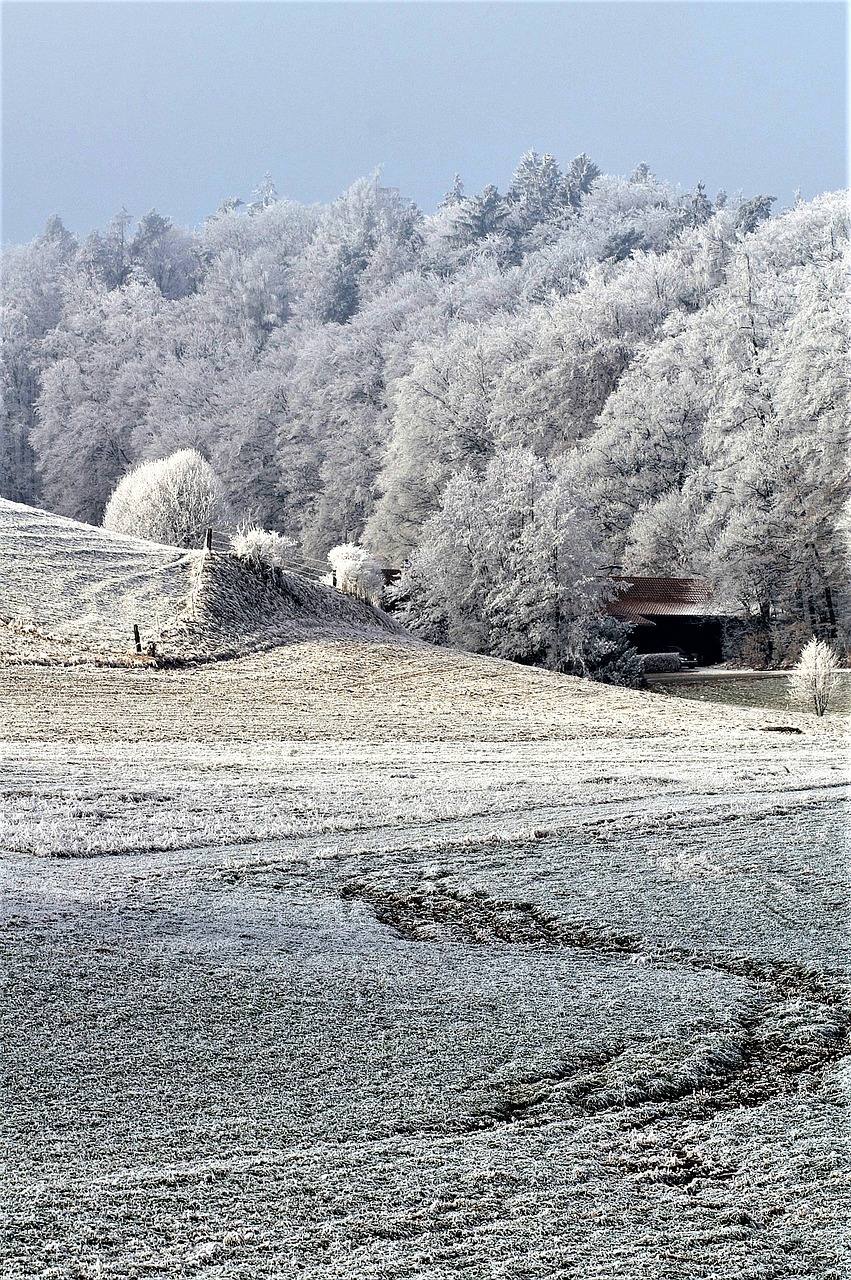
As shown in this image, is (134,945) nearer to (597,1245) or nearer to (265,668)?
(597,1245)

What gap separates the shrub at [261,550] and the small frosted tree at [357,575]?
1.81 meters

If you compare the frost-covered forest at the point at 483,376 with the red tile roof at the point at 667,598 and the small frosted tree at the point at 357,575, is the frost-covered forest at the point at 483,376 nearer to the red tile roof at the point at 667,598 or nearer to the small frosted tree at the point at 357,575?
the red tile roof at the point at 667,598

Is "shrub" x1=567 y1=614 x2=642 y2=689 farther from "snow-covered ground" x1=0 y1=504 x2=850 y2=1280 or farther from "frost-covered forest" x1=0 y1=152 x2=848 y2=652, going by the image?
"snow-covered ground" x1=0 y1=504 x2=850 y2=1280

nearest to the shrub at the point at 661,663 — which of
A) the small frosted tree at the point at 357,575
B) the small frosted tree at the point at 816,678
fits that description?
the small frosted tree at the point at 357,575

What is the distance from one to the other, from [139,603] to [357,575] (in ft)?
32.1

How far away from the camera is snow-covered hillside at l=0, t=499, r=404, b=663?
932 inches

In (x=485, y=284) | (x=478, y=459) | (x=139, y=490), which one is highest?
(x=485, y=284)

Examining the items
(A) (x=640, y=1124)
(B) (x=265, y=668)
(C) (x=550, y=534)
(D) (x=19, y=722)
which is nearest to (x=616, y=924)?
(A) (x=640, y=1124)

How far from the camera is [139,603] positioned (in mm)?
26203

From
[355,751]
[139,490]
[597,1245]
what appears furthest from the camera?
[139,490]

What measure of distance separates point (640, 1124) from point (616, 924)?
7.28 feet

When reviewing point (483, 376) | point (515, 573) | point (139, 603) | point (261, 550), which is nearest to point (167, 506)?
point (261, 550)

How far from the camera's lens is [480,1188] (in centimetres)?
308

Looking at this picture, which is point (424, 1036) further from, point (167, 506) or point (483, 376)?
point (483, 376)
